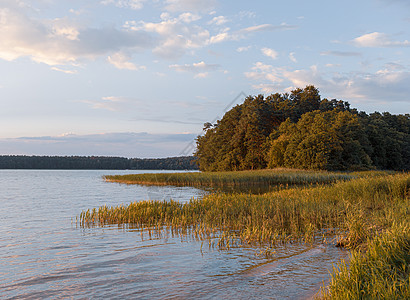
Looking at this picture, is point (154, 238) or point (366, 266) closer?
point (366, 266)

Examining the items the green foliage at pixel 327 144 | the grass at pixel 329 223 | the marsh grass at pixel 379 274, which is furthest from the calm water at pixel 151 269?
the green foliage at pixel 327 144

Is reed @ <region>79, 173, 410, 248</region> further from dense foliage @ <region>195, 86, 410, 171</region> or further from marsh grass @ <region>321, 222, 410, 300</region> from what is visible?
dense foliage @ <region>195, 86, 410, 171</region>

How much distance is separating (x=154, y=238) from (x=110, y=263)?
2895 millimetres

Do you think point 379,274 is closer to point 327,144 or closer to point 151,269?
point 151,269

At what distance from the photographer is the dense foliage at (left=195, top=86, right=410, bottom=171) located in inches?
2336

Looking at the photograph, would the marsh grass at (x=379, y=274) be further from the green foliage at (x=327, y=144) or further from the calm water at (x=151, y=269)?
the green foliage at (x=327, y=144)

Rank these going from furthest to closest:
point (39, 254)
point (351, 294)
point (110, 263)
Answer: point (39, 254) < point (110, 263) < point (351, 294)

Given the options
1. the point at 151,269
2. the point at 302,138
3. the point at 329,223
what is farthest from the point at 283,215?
the point at 302,138

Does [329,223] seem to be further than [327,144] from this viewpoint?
No

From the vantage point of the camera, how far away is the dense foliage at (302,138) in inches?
2336

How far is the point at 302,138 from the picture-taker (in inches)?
2440

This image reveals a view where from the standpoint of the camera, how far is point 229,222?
13641 mm

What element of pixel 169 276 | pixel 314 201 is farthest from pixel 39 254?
pixel 314 201

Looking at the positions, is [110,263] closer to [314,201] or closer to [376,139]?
[314,201]
